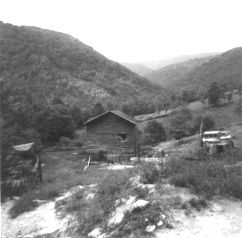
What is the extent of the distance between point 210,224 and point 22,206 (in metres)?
7.50

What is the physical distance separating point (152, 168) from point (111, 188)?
170 cm

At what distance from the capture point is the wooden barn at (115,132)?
29172 millimetres

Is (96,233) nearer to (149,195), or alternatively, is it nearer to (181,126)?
(149,195)

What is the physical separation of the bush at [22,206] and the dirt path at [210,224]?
6.30 metres

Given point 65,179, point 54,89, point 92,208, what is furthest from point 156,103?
point 92,208

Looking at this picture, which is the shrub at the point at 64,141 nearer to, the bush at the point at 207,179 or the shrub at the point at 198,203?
the bush at the point at 207,179

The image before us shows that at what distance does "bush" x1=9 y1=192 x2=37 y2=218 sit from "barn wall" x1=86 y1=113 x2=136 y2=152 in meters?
17.1

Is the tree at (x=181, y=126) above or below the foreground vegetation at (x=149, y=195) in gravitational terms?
above

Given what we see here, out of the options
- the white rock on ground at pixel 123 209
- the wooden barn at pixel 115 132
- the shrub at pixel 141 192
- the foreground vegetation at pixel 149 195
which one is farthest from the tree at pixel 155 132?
the white rock on ground at pixel 123 209

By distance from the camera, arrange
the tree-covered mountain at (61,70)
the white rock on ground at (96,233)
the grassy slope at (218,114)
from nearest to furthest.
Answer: the white rock on ground at (96,233), the grassy slope at (218,114), the tree-covered mountain at (61,70)

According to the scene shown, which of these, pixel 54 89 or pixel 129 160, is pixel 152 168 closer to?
pixel 129 160

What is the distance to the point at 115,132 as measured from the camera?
2948 centimetres

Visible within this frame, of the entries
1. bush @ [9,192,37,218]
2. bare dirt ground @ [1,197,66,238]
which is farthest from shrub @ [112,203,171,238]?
bush @ [9,192,37,218]

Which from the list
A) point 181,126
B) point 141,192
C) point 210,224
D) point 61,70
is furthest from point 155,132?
point 61,70
